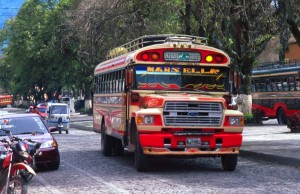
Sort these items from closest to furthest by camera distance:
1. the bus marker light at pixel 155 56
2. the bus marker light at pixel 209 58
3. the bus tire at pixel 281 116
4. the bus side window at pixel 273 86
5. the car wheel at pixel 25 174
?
the car wheel at pixel 25 174
the bus marker light at pixel 155 56
the bus marker light at pixel 209 58
the bus tire at pixel 281 116
the bus side window at pixel 273 86

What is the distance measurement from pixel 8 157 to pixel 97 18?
23.9 m

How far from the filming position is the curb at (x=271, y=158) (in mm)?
15567

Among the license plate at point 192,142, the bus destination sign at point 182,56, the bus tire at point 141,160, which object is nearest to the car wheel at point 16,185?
the bus tire at point 141,160

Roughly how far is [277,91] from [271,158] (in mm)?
18513

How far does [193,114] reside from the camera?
13758 millimetres

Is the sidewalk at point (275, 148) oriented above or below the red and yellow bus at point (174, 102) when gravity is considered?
below

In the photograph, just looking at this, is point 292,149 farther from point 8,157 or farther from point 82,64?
point 82,64

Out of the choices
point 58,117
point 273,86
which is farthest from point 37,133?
point 273,86

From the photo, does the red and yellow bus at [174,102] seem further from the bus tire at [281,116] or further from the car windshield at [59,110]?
the car windshield at [59,110]

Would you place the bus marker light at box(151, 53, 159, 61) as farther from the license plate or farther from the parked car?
the parked car

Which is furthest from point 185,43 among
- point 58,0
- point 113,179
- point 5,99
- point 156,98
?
point 5,99

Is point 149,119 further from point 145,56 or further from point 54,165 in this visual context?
point 54,165

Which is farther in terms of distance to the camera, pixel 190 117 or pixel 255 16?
pixel 255 16

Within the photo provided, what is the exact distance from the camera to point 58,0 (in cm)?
6812
